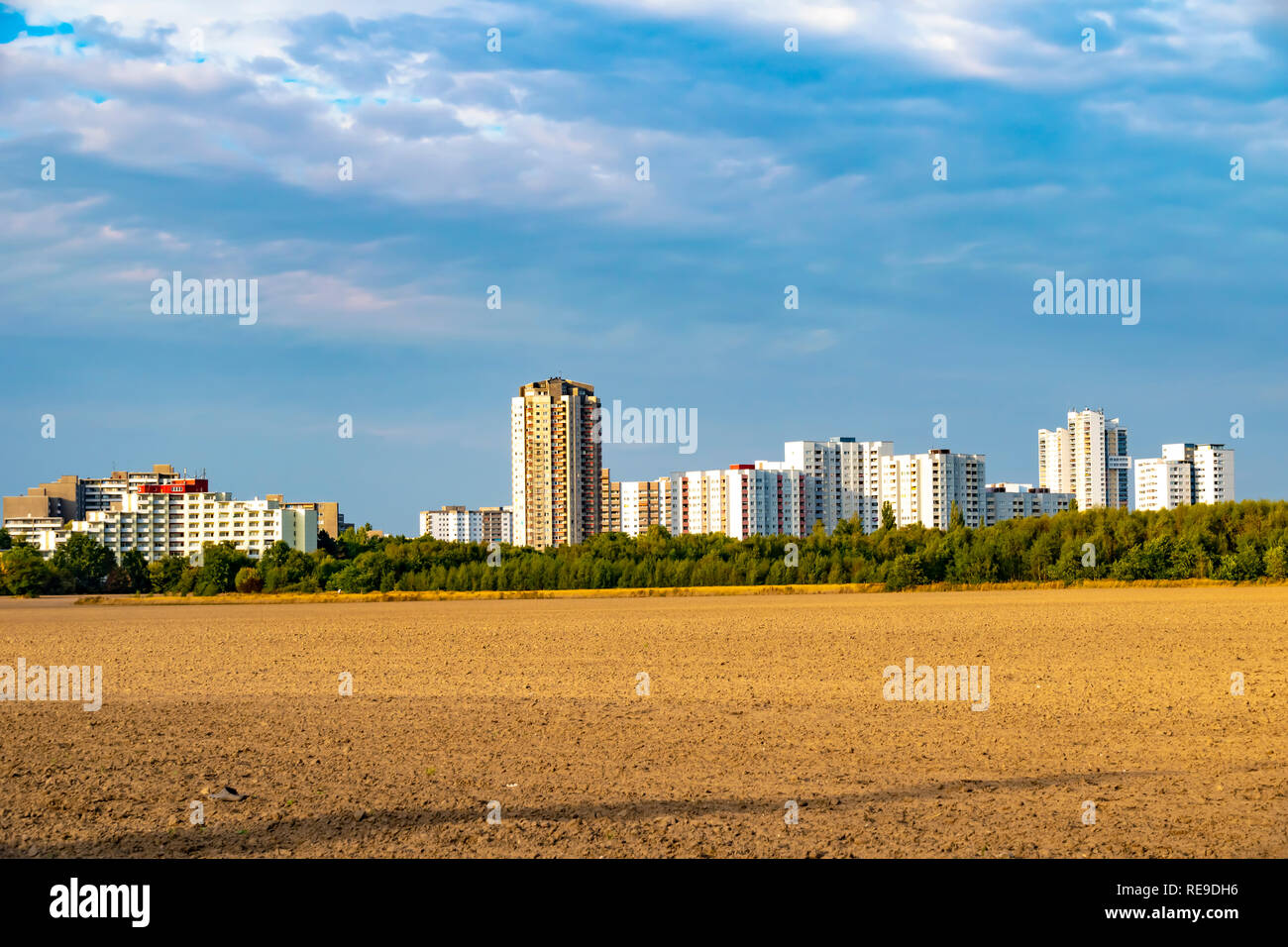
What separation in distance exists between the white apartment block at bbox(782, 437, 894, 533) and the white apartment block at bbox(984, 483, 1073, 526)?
15.1 metres

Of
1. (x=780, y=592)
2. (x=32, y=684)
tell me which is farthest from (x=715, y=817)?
(x=780, y=592)

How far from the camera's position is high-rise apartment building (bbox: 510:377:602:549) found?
131m

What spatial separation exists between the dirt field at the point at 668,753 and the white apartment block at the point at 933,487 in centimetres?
11119

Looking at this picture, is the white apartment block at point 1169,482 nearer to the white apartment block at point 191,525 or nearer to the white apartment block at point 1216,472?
the white apartment block at point 1216,472

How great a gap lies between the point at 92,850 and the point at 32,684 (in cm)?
1707

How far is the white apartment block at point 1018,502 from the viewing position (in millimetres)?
152625

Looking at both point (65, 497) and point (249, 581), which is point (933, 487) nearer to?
point (249, 581)

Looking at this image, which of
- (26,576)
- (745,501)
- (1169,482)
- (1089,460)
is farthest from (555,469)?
(1169,482)

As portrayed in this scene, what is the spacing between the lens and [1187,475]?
537 ft

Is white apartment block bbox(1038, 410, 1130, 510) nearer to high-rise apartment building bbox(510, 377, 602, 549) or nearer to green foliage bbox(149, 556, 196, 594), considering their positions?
high-rise apartment building bbox(510, 377, 602, 549)

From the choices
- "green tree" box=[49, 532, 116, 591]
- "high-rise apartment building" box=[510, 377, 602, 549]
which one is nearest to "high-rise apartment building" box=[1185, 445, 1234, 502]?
"high-rise apartment building" box=[510, 377, 602, 549]

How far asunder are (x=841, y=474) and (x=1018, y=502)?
2553 centimetres
